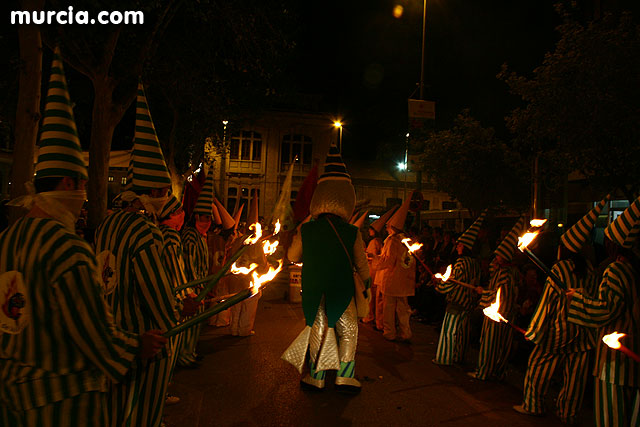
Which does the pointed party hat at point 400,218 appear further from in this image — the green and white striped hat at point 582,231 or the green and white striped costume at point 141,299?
the green and white striped costume at point 141,299

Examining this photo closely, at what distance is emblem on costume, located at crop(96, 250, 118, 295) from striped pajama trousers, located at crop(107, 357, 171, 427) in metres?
0.54

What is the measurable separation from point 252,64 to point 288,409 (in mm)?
8896

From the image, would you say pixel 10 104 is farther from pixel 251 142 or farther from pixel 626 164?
pixel 251 142

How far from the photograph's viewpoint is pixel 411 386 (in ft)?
21.4

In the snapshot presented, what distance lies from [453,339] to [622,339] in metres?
3.62

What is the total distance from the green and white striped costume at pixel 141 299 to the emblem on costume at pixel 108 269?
0.09ft

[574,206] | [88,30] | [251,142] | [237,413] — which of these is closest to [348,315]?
[237,413]

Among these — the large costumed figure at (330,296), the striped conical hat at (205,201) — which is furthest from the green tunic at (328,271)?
the striped conical hat at (205,201)

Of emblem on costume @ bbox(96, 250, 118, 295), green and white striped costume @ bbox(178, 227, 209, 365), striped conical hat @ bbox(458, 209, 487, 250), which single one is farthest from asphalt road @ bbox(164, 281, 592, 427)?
emblem on costume @ bbox(96, 250, 118, 295)

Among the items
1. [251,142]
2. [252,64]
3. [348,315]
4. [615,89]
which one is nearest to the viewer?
[348,315]

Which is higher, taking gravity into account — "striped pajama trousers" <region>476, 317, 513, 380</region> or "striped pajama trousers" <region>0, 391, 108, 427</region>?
"striped pajama trousers" <region>0, 391, 108, 427</region>

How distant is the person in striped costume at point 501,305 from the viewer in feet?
21.4

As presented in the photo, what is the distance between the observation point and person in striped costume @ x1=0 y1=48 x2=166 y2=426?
2404 mm

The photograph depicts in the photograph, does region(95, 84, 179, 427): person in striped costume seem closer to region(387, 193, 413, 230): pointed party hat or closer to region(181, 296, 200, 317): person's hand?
region(181, 296, 200, 317): person's hand
